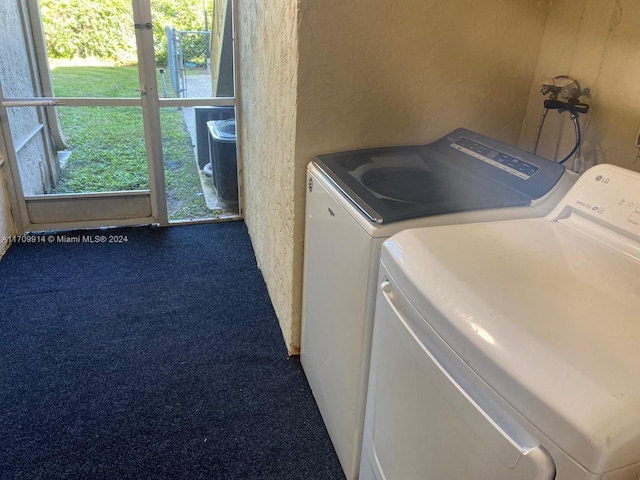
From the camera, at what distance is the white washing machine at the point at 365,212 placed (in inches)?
50.3

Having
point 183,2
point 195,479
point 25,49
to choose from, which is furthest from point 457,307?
point 25,49

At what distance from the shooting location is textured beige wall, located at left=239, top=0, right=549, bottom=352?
1.60 metres

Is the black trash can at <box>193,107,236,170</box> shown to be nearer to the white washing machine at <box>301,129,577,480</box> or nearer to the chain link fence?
the chain link fence

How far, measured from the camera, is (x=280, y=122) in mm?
1905

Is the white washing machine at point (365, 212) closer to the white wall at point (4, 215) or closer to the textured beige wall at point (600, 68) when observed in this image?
the textured beige wall at point (600, 68)

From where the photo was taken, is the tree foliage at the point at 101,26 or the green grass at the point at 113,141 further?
the green grass at the point at 113,141

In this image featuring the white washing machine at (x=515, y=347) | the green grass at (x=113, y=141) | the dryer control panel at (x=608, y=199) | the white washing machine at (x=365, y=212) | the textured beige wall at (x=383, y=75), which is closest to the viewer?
the white washing machine at (x=515, y=347)

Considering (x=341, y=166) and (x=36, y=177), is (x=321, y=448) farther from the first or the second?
(x=36, y=177)

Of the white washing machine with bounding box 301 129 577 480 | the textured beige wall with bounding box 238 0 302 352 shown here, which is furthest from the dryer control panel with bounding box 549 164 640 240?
the textured beige wall with bounding box 238 0 302 352

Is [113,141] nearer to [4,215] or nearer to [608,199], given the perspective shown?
[4,215]

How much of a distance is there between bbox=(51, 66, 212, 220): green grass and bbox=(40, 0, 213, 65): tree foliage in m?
0.10

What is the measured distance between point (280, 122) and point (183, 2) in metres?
1.51

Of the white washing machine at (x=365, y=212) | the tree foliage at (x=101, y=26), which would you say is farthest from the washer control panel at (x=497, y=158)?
the tree foliage at (x=101, y=26)

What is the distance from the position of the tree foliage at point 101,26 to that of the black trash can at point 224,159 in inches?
21.8
